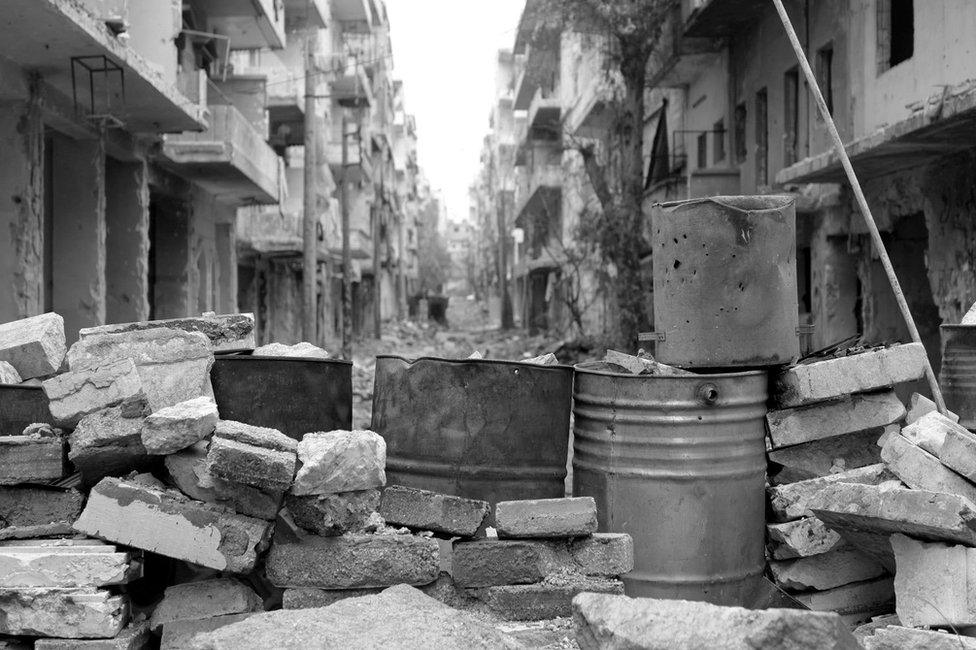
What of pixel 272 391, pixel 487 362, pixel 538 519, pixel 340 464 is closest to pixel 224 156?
pixel 272 391

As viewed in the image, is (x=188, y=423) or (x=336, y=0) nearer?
(x=188, y=423)

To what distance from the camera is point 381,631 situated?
3195 millimetres

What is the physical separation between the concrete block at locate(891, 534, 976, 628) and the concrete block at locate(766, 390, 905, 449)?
32.3 inches

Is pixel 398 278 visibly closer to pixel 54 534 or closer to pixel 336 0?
pixel 336 0

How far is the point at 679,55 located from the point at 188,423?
50.0 ft

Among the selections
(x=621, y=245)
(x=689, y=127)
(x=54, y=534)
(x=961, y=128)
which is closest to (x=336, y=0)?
(x=689, y=127)

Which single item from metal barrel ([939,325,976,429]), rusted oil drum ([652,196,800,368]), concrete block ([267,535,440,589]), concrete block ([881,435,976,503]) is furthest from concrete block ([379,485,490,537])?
metal barrel ([939,325,976,429])

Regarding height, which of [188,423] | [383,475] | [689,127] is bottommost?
[383,475]

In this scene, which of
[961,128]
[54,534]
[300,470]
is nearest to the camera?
[300,470]

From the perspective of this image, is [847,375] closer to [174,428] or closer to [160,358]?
[174,428]

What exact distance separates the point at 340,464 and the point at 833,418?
2485 mm

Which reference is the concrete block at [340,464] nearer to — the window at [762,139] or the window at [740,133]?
the window at [762,139]

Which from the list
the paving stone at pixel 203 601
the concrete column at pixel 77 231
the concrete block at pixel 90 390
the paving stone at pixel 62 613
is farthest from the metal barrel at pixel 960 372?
the concrete column at pixel 77 231

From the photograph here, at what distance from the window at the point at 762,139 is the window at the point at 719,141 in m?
1.90
